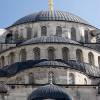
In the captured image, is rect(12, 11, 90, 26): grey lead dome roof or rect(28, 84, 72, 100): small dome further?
rect(12, 11, 90, 26): grey lead dome roof

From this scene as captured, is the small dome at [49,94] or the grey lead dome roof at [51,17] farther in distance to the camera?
the grey lead dome roof at [51,17]

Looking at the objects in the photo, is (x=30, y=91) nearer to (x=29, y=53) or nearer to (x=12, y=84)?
(x=12, y=84)

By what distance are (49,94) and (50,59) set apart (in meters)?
7.46

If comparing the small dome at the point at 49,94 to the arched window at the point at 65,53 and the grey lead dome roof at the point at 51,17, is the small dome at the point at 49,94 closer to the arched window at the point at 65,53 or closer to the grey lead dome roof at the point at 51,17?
the arched window at the point at 65,53

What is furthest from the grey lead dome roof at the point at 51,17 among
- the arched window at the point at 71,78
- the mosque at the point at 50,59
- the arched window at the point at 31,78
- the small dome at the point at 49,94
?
the small dome at the point at 49,94

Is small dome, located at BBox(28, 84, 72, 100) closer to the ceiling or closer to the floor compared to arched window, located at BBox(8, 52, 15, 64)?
closer to the floor

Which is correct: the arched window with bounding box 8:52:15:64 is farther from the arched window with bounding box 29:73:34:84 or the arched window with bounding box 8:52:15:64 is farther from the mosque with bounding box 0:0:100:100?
the arched window with bounding box 29:73:34:84

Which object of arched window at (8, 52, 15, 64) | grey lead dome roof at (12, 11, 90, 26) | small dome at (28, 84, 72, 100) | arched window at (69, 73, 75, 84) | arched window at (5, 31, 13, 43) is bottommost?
small dome at (28, 84, 72, 100)

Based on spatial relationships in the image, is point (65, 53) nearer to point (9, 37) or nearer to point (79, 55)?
point (79, 55)

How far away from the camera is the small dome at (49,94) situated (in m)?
32.4

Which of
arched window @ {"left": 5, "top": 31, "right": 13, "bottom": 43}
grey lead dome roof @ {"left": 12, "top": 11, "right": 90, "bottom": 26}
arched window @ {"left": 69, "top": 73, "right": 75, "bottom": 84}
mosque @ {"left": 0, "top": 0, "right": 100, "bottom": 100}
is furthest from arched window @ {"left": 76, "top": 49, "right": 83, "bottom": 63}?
arched window @ {"left": 5, "top": 31, "right": 13, "bottom": 43}

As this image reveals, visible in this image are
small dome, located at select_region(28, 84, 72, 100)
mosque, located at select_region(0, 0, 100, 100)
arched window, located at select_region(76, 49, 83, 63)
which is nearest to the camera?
small dome, located at select_region(28, 84, 72, 100)

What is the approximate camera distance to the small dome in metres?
32.4

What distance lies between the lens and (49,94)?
32.5m
